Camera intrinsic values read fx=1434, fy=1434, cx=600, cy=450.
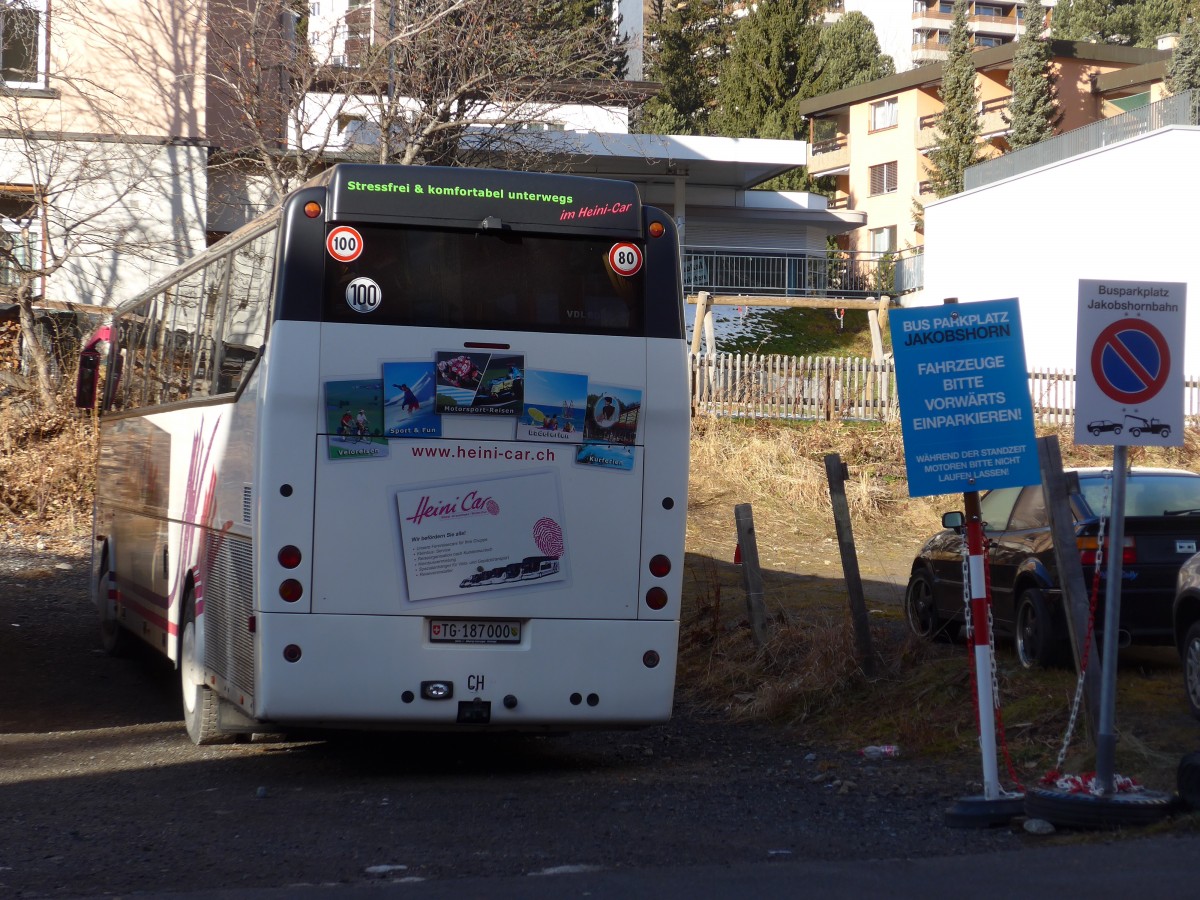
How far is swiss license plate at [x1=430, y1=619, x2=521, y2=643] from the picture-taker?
28.2ft

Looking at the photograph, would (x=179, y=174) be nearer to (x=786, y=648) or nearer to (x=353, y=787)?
(x=786, y=648)

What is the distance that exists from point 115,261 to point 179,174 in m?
1.84

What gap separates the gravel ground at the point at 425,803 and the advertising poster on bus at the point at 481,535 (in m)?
1.27

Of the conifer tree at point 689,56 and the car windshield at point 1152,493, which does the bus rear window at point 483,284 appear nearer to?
the car windshield at point 1152,493

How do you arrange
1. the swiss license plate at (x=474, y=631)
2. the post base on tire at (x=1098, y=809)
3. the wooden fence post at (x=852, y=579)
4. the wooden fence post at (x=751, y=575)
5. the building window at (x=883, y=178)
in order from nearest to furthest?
the post base on tire at (x=1098, y=809) < the swiss license plate at (x=474, y=631) < the wooden fence post at (x=852, y=579) < the wooden fence post at (x=751, y=575) < the building window at (x=883, y=178)

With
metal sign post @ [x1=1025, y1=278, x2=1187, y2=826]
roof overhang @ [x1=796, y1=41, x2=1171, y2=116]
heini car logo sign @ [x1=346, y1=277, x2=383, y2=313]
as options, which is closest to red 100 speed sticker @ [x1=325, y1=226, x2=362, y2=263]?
heini car logo sign @ [x1=346, y1=277, x2=383, y2=313]

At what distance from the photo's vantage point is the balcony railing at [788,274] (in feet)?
133

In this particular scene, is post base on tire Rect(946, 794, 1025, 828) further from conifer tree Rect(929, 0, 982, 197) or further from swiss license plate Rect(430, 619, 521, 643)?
conifer tree Rect(929, 0, 982, 197)

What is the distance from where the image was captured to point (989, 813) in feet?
23.6

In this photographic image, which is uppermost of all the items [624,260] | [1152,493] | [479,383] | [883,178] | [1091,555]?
[883,178]

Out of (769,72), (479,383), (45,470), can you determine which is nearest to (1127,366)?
(479,383)

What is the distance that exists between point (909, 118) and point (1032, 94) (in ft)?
23.0

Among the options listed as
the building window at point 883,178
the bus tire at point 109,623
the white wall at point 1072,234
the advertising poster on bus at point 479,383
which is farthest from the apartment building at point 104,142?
the building window at point 883,178

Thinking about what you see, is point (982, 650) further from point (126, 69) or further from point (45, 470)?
point (126, 69)
